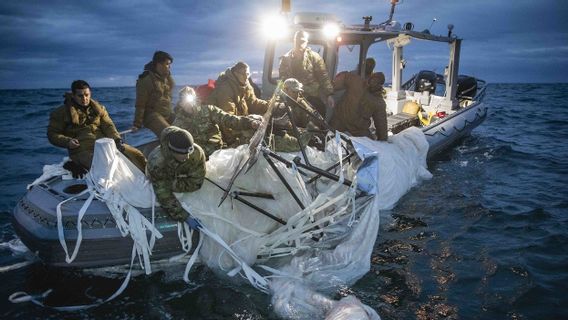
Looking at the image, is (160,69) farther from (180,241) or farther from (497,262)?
(497,262)

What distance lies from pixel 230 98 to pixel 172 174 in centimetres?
187

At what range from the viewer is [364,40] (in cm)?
773

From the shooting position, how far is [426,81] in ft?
43.5

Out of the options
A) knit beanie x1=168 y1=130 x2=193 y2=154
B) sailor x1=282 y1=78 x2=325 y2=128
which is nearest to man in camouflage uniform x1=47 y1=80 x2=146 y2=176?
knit beanie x1=168 y1=130 x2=193 y2=154

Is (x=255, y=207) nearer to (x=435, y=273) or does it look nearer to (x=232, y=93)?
(x=232, y=93)

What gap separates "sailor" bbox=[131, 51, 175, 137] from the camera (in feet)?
19.0

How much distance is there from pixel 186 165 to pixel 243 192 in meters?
0.82

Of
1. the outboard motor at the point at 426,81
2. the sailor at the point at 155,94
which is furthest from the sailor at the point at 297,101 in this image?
the outboard motor at the point at 426,81

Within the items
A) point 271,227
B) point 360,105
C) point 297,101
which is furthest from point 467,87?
point 271,227

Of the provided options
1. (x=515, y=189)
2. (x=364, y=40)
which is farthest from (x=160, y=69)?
(x=515, y=189)

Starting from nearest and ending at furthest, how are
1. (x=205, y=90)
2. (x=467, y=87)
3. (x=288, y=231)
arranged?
(x=288, y=231)
(x=205, y=90)
(x=467, y=87)

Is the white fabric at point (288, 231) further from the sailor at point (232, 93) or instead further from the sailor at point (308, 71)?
the sailor at point (308, 71)

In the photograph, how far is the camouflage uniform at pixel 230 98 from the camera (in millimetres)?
5586

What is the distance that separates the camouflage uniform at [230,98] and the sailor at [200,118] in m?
0.45
